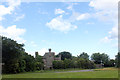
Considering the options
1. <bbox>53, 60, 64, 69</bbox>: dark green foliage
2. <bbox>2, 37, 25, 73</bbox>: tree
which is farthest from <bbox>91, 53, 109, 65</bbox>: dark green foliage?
<bbox>2, 37, 25, 73</bbox>: tree

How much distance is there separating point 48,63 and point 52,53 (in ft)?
17.4

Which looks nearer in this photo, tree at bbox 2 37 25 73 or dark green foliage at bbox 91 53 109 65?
tree at bbox 2 37 25 73

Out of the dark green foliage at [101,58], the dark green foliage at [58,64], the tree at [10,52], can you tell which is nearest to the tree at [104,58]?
the dark green foliage at [101,58]

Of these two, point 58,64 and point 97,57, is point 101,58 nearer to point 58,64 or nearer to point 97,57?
point 97,57

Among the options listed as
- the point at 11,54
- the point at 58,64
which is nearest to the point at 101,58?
the point at 58,64

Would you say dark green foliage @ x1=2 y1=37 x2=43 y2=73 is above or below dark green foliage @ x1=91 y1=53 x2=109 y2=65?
above

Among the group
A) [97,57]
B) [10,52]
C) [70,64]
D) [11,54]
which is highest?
[10,52]

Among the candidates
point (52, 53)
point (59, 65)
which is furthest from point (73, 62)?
point (52, 53)

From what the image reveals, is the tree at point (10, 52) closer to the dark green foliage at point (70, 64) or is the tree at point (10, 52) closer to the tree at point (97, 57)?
the dark green foliage at point (70, 64)

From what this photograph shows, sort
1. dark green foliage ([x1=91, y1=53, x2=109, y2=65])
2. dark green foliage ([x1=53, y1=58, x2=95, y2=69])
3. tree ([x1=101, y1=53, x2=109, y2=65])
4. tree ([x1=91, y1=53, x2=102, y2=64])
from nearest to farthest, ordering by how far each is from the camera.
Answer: dark green foliage ([x1=53, y1=58, x2=95, y2=69])
tree ([x1=101, y1=53, x2=109, y2=65])
dark green foliage ([x1=91, y1=53, x2=109, y2=65])
tree ([x1=91, y1=53, x2=102, y2=64])

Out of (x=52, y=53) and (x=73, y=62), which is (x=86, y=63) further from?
(x=52, y=53)

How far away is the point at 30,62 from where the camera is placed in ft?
157

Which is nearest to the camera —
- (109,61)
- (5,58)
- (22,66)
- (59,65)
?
(5,58)

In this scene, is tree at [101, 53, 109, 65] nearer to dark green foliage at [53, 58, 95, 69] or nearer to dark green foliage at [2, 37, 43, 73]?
dark green foliage at [53, 58, 95, 69]
